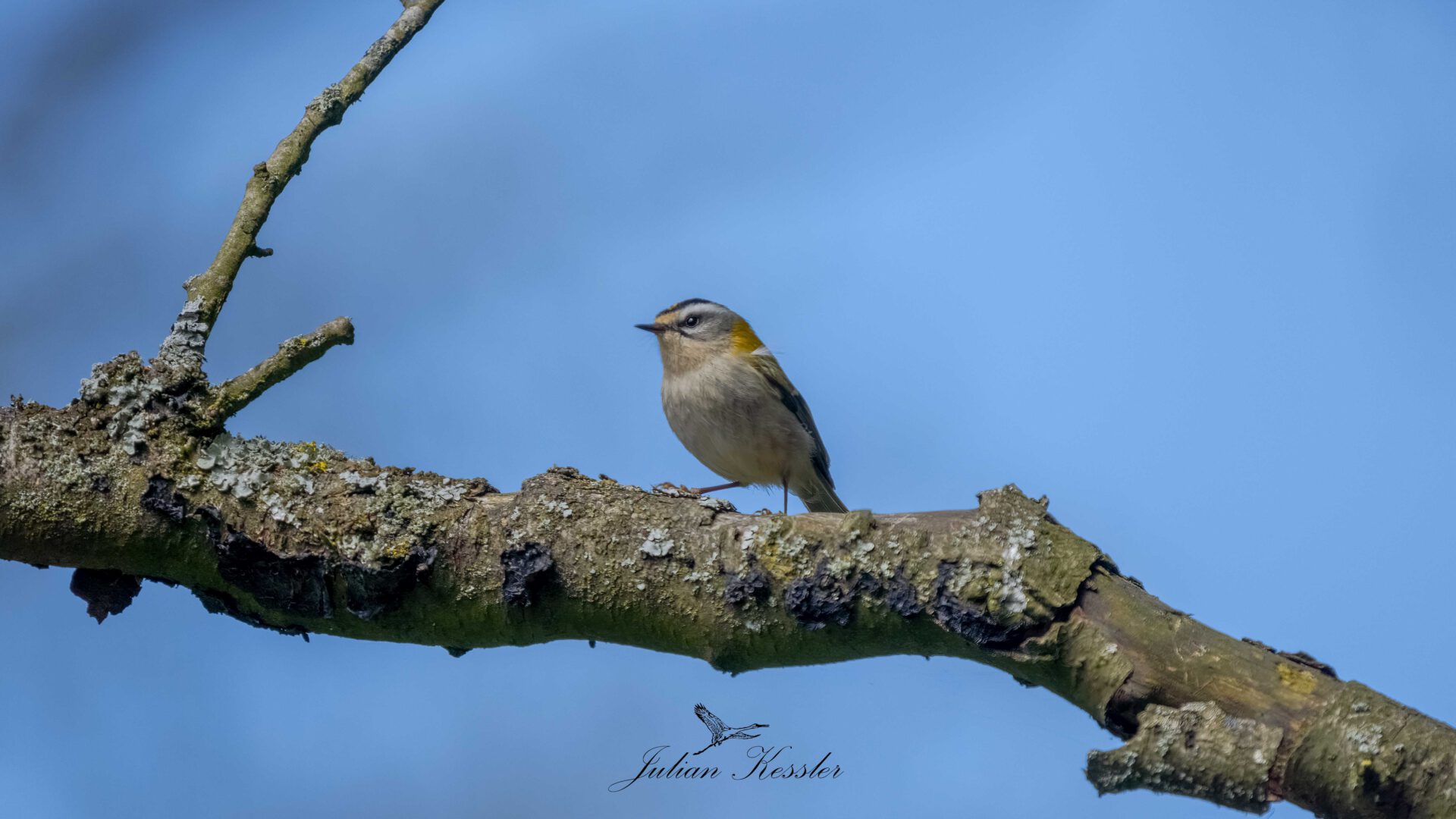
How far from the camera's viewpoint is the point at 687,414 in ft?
17.3

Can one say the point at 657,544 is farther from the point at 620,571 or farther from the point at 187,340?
the point at 187,340

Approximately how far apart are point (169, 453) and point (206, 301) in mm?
568

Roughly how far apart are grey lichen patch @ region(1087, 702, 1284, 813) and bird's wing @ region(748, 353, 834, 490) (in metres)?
3.27

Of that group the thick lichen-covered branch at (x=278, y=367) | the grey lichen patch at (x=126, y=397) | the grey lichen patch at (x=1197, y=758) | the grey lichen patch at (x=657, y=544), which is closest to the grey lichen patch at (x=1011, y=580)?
the grey lichen patch at (x=1197, y=758)

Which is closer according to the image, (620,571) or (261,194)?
(620,571)

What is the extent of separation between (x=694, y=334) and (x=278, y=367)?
2928 millimetres

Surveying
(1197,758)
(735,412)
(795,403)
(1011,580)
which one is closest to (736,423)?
(735,412)

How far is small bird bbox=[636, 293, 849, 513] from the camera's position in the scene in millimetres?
5176

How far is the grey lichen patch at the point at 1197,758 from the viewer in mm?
2145

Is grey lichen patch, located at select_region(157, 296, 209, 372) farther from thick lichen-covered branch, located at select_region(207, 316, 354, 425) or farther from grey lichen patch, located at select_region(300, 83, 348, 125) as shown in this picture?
grey lichen patch, located at select_region(300, 83, 348, 125)

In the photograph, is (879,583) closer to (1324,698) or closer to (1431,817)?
(1324,698)

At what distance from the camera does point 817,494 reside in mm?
5637

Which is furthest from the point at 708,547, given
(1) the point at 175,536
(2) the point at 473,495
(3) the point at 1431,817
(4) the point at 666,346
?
(4) the point at 666,346

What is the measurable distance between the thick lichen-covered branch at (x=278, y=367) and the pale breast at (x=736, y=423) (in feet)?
7.71
